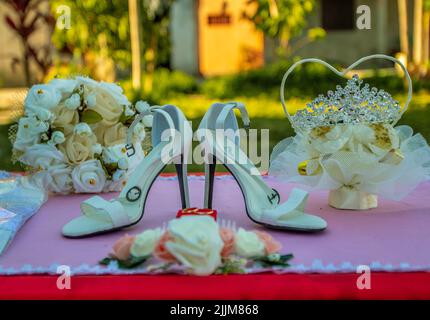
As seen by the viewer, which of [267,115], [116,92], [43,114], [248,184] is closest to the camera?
[248,184]

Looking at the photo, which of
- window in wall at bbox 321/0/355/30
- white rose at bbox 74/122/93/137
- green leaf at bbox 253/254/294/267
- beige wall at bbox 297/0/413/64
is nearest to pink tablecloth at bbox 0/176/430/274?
green leaf at bbox 253/254/294/267

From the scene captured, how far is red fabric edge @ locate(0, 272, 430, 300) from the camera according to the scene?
117 cm

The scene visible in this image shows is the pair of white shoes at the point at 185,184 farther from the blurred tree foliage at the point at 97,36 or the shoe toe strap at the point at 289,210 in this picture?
the blurred tree foliage at the point at 97,36

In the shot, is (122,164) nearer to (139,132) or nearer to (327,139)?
(139,132)

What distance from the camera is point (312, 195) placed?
190cm

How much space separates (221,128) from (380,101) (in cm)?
48

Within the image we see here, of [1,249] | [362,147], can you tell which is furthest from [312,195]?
[1,249]

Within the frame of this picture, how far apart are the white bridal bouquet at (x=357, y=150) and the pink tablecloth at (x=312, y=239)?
77 millimetres

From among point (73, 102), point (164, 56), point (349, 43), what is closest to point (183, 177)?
point (73, 102)

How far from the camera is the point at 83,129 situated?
2008mm

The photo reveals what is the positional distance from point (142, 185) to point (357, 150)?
1.95 feet

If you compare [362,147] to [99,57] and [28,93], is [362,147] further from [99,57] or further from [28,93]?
[99,57]

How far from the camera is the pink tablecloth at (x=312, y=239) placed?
129 cm

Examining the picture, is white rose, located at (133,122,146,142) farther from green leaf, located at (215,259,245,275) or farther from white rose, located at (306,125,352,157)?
green leaf, located at (215,259,245,275)
